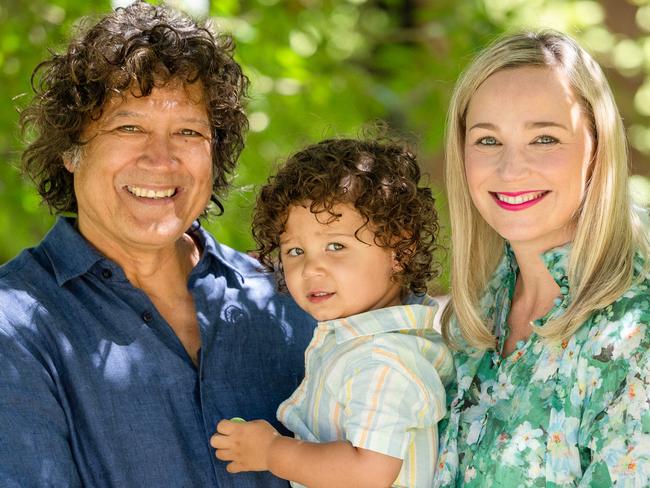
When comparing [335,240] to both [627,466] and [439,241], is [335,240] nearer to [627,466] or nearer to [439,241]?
[439,241]

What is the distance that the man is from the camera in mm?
2703

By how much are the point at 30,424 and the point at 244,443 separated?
0.53m

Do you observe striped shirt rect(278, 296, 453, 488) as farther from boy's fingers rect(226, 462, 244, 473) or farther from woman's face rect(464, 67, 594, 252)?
woman's face rect(464, 67, 594, 252)

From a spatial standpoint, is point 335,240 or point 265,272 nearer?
point 335,240

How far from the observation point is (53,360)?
2.74 m

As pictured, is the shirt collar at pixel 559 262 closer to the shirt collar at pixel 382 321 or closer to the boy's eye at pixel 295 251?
the shirt collar at pixel 382 321

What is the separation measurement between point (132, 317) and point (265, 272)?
57 centimetres

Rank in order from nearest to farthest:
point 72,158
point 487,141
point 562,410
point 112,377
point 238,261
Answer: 1. point 562,410
2. point 487,141
3. point 112,377
4. point 72,158
5. point 238,261

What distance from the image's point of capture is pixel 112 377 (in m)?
2.79

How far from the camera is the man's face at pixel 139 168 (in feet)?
9.75

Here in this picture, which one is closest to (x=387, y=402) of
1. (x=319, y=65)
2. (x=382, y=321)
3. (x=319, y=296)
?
(x=382, y=321)

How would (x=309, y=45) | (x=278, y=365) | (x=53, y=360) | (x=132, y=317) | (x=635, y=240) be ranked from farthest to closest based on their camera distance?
(x=309, y=45), (x=278, y=365), (x=132, y=317), (x=53, y=360), (x=635, y=240)

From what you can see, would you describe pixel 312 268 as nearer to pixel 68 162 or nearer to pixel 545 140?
pixel 545 140

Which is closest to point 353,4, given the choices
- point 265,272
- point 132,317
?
point 265,272
